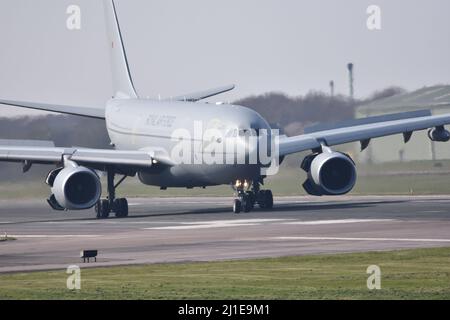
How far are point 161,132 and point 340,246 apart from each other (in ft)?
83.3

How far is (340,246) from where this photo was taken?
3794cm

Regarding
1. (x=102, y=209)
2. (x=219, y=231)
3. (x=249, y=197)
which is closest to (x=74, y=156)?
(x=102, y=209)

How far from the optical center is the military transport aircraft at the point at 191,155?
57125 mm

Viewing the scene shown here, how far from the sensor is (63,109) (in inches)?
2534

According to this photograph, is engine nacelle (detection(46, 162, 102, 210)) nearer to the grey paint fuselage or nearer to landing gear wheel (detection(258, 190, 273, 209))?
the grey paint fuselage

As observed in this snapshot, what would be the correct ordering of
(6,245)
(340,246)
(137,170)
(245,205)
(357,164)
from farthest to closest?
1. (357,164)
2. (137,170)
3. (245,205)
4. (6,245)
5. (340,246)

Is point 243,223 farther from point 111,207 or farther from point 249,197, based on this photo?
point 111,207

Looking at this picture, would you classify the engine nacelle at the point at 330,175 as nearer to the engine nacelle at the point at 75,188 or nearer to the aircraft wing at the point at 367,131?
the aircraft wing at the point at 367,131

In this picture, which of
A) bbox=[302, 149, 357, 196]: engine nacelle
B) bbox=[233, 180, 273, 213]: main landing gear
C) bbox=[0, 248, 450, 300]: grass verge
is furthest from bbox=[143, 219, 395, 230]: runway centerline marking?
bbox=[0, 248, 450, 300]: grass verge

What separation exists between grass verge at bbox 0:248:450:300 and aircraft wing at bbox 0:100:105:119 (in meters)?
30.7

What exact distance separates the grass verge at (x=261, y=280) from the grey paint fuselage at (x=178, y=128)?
22591 mm

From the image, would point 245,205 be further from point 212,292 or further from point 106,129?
point 212,292

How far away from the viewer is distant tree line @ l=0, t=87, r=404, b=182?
72250mm

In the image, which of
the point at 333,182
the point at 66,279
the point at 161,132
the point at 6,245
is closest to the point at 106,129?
the point at 161,132
